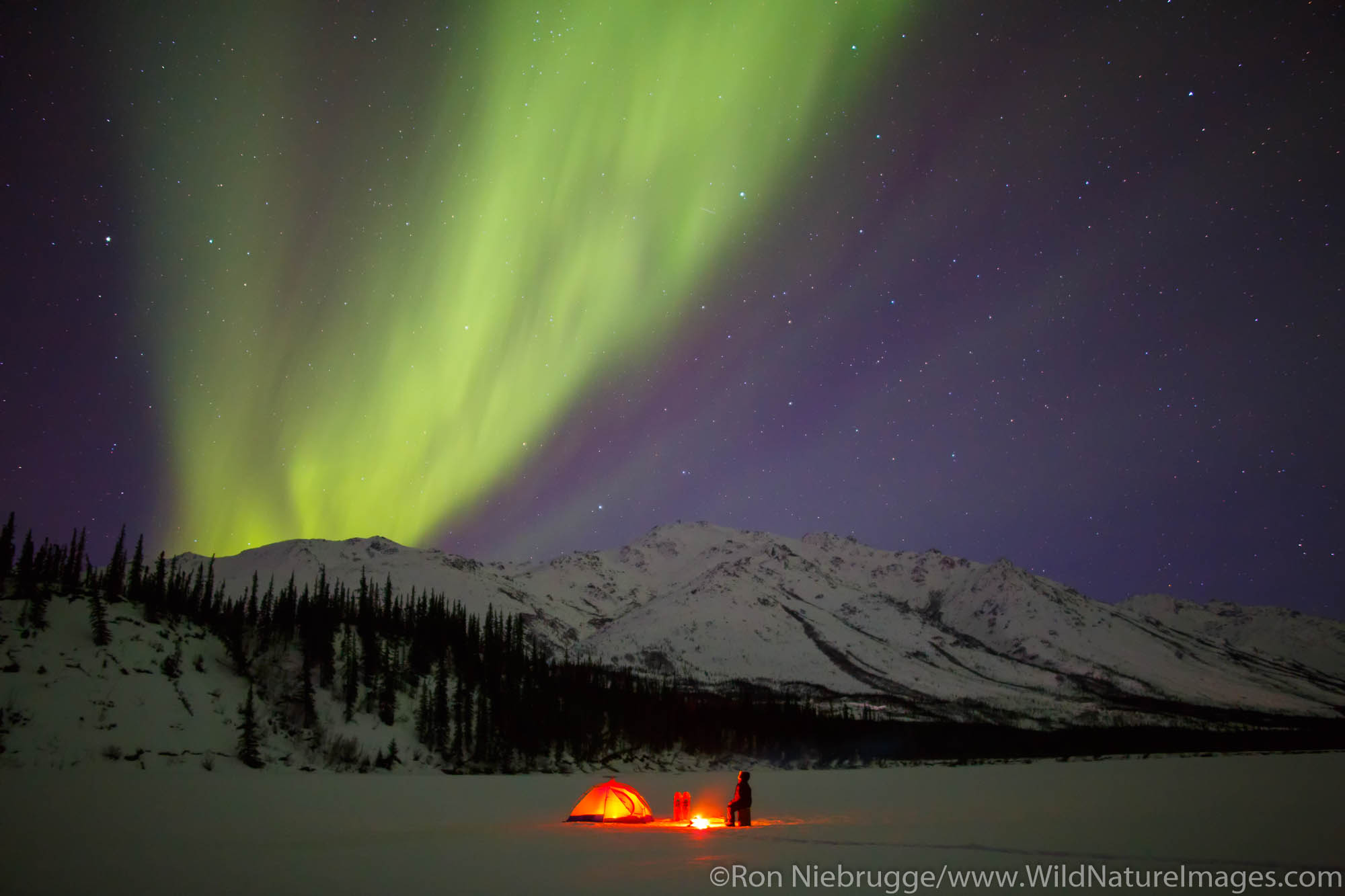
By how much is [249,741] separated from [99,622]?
72.7 feet

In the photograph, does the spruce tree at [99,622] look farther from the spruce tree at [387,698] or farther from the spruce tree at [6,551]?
the spruce tree at [387,698]

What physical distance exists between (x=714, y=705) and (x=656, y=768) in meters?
59.3

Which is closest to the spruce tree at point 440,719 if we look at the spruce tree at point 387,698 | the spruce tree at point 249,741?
the spruce tree at point 387,698

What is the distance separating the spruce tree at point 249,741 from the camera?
7556cm

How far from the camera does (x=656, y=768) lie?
12950cm

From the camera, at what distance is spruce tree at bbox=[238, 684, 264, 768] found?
248 ft

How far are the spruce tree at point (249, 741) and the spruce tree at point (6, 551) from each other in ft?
108

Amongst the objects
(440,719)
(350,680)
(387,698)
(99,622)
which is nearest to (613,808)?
(99,622)

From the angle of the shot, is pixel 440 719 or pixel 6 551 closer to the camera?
pixel 6 551

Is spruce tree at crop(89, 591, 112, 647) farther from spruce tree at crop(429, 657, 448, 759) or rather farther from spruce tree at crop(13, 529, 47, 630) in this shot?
spruce tree at crop(429, 657, 448, 759)

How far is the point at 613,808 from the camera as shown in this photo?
3522 cm

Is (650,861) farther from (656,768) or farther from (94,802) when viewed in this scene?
(656,768)

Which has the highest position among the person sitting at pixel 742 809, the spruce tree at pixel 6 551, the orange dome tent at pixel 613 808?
the spruce tree at pixel 6 551

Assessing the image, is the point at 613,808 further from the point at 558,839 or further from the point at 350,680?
the point at 350,680
